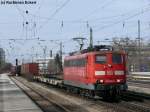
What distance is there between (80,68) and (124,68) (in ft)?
13.2

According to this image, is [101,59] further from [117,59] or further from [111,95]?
[111,95]

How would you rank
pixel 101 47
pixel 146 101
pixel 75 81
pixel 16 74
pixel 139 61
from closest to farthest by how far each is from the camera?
pixel 146 101
pixel 101 47
pixel 75 81
pixel 139 61
pixel 16 74

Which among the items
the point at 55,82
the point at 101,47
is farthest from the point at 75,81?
the point at 55,82

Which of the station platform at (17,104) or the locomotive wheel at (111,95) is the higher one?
the locomotive wheel at (111,95)

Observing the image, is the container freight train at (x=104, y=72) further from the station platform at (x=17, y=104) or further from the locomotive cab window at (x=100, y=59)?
the station platform at (x=17, y=104)

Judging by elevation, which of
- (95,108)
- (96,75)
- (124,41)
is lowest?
(95,108)

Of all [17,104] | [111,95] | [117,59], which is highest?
[117,59]

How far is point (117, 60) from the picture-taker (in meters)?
28.0

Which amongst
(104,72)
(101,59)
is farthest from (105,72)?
(101,59)

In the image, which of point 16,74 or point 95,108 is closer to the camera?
point 95,108

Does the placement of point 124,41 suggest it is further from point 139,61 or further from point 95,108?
point 95,108

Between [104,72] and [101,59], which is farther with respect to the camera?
[101,59]

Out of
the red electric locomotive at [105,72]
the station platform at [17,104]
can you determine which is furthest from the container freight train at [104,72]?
the station platform at [17,104]

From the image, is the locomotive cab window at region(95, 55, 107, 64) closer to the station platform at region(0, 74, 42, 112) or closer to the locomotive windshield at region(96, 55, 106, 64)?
the locomotive windshield at region(96, 55, 106, 64)
